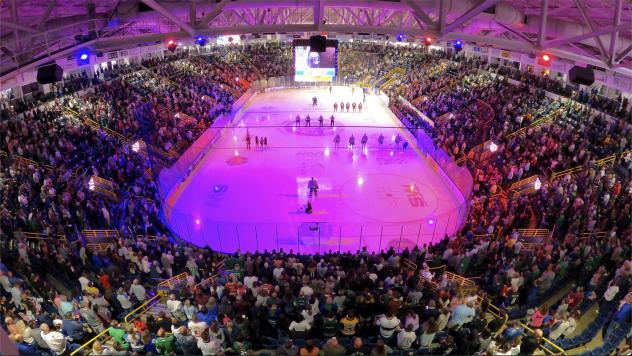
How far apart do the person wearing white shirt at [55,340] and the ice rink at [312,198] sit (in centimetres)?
842

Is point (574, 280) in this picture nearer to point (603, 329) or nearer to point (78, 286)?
point (603, 329)

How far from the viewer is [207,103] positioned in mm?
31500

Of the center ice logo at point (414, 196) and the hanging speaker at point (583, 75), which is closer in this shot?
the hanging speaker at point (583, 75)

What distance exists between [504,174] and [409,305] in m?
11.5

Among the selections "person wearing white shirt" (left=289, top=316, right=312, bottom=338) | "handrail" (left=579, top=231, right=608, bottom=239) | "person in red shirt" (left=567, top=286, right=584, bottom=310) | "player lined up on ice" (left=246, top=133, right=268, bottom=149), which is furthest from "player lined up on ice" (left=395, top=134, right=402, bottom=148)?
"person wearing white shirt" (left=289, top=316, right=312, bottom=338)

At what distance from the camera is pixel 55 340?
789 cm

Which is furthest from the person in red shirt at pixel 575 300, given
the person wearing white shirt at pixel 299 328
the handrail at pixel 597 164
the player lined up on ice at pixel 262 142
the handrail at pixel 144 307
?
the player lined up on ice at pixel 262 142

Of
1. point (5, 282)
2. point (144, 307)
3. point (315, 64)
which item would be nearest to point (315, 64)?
point (315, 64)

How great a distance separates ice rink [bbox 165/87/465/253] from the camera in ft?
55.6

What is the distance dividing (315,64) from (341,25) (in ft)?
43.6

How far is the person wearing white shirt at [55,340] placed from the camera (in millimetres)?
7855

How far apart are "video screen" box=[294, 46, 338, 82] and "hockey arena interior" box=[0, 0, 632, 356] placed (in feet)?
0.42

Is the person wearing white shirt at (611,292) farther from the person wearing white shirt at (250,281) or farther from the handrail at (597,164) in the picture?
the handrail at (597,164)

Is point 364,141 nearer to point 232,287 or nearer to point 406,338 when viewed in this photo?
point 232,287
